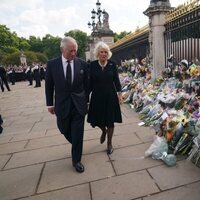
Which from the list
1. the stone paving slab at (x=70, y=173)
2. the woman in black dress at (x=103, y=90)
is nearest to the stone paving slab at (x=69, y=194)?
the stone paving slab at (x=70, y=173)

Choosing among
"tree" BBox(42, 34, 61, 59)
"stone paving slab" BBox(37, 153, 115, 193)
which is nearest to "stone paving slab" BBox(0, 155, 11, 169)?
"stone paving slab" BBox(37, 153, 115, 193)

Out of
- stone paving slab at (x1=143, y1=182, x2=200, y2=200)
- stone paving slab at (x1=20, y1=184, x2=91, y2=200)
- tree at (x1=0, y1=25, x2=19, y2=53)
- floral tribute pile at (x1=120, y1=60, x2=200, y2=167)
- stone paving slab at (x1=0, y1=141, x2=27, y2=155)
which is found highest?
tree at (x1=0, y1=25, x2=19, y2=53)

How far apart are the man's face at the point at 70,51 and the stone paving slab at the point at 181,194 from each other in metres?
2.01

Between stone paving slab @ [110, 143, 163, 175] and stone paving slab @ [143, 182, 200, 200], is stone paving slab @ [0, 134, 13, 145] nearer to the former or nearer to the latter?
stone paving slab @ [110, 143, 163, 175]

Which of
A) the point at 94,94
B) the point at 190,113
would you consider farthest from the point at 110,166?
the point at 190,113

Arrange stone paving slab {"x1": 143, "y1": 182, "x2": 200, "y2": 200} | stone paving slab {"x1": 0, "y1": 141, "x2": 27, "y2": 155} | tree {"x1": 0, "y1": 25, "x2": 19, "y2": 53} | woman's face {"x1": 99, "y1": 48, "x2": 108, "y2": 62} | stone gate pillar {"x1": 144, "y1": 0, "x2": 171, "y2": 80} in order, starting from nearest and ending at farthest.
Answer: stone paving slab {"x1": 143, "y1": 182, "x2": 200, "y2": 200} → woman's face {"x1": 99, "y1": 48, "x2": 108, "y2": 62} → stone paving slab {"x1": 0, "y1": 141, "x2": 27, "y2": 155} → stone gate pillar {"x1": 144, "y1": 0, "x2": 171, "y2": 80} → tree {"x1": 0, "y1": 25, "x2": 19, "y2": 53}

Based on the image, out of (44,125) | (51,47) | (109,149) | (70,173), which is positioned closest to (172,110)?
(109,149)

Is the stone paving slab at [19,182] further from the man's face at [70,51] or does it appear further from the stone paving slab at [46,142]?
the man's face at [70,51]

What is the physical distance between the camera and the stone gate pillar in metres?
8.35

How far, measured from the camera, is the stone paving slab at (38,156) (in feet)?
14.1

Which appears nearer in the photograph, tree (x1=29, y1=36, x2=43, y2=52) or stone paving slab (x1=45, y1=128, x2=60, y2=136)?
stone paving slab (x1=45, y1=128, x2=60, y2=136)

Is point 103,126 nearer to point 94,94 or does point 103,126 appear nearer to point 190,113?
point 94,94

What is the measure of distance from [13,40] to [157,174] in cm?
7121

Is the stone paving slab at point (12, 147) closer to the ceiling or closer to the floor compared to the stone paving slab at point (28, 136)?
closer to the floor
